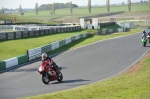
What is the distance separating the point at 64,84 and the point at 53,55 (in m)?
14.8

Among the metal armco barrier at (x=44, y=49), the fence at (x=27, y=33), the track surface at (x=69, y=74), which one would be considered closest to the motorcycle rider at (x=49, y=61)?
the track surface at (x=69, y=74)

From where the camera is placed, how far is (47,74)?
1755 cm

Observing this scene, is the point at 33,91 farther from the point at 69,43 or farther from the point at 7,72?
the point at 69,43

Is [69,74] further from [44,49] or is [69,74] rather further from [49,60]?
[44,49]

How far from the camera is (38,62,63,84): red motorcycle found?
17186 millimetres

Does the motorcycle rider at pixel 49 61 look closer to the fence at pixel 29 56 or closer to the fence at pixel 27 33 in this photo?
the fence at pixel 29 56

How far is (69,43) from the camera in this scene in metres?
43.4

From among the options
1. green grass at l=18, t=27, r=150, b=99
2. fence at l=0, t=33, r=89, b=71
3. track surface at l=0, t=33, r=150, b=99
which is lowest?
track surface at l=0, t=33, r=150, b=99

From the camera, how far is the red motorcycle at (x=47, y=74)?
56.4 feet

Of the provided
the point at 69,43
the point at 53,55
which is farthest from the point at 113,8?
the point at 53,55

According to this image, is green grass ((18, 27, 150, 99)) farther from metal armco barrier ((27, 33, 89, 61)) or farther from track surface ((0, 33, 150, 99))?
metal armco barrier ((27, 33, 89, 61))

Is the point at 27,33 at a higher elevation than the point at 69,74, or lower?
higher

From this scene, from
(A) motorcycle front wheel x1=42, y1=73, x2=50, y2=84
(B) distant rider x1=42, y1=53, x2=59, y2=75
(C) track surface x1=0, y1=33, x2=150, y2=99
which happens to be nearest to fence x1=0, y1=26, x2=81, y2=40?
(C) track surface x1=0, y1=33, x2=150, y2=99

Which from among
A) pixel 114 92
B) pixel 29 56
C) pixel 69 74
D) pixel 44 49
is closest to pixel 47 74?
pixel 69 74
